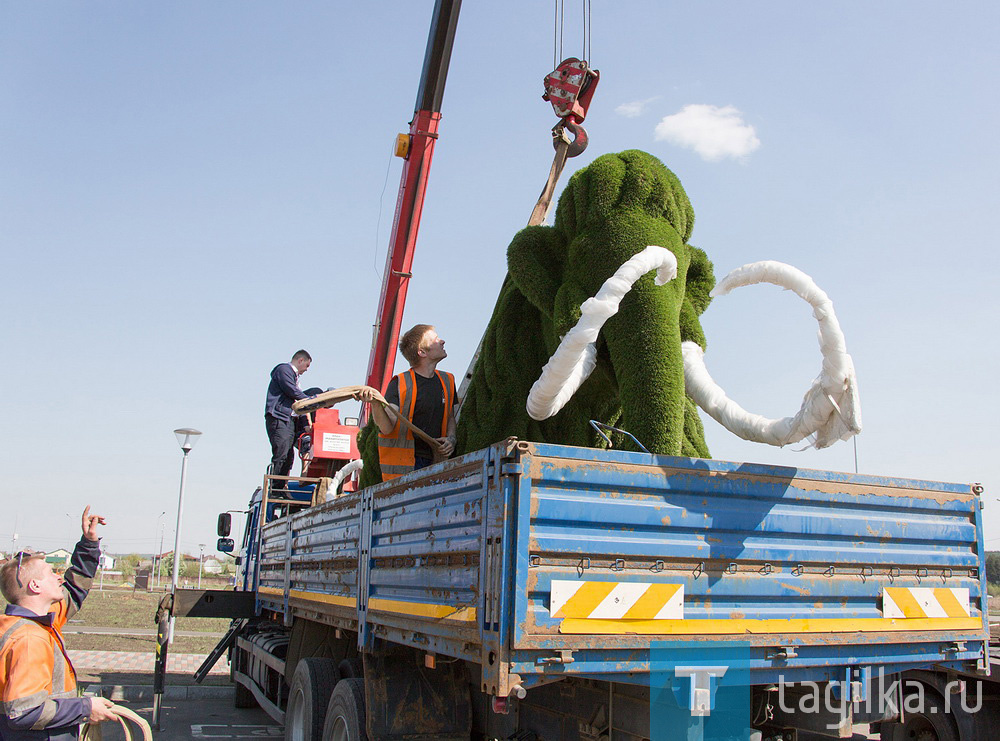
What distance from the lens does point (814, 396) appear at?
3.64 metres

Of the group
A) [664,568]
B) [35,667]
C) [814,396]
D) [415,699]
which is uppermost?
[814,396]

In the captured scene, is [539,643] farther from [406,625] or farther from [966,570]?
[966,570]

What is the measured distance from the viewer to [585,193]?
449cm

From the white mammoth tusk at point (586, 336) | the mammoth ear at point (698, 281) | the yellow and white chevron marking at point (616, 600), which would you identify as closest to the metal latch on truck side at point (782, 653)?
the yellow and white chevron marking at point (616, 600)

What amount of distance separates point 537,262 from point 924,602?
2.45 meters

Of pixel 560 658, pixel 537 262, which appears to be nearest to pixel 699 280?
pixel 537 262

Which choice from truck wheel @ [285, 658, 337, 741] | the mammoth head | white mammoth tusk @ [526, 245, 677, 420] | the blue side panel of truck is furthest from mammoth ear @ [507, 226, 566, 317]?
truck wheel @ [285, 658, 337, 741]

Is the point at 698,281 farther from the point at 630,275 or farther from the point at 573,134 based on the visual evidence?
the point at 573,134

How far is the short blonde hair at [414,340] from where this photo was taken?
5633mm

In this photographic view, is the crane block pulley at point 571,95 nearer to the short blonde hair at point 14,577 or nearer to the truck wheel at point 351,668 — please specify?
the truck wheel at point 351,668

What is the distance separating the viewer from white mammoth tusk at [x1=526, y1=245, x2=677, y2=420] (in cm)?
369

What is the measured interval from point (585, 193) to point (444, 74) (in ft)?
20.1

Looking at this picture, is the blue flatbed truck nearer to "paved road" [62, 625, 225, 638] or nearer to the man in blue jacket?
the man in blue jacket

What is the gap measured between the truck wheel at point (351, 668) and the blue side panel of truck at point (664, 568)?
44 centimetres
